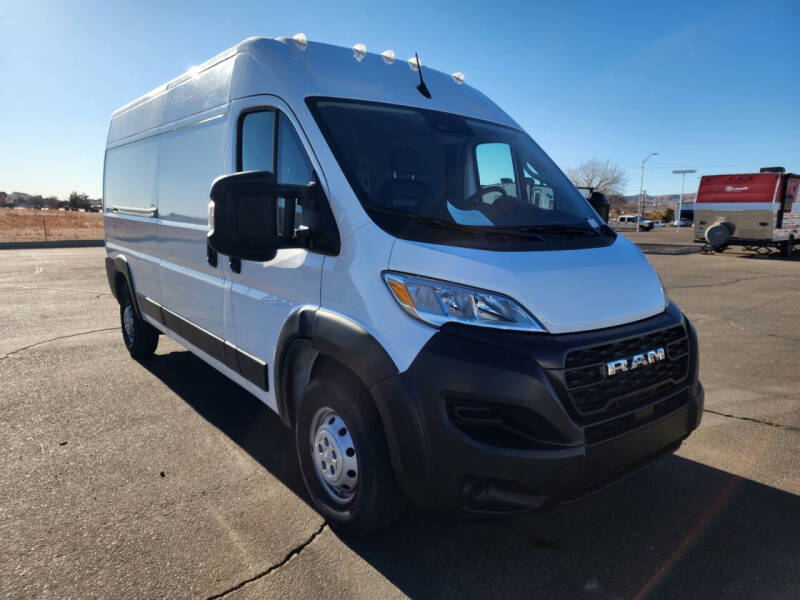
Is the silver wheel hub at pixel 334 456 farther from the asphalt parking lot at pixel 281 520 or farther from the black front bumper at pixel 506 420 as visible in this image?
the black front bumper at pixel 506 420

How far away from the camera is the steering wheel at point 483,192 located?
288 cm

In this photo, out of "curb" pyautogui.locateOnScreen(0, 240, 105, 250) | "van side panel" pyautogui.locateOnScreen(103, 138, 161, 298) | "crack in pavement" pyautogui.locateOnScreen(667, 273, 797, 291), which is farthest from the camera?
"curb" pyautogui.locateOnScreen(0, 240, 105, 250)

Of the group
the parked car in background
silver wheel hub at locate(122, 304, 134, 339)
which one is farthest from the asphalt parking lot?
the parked car in background

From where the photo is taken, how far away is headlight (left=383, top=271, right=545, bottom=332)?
218 cm

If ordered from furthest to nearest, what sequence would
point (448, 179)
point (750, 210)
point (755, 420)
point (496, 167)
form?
point (750, 210) < point (755, 420) < point (496, 167) < point (448, 179)

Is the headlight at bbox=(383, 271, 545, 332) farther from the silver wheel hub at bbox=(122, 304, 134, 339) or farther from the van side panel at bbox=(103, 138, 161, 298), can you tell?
the silver wheel hub at bbox=(122, 304, 134, 339)

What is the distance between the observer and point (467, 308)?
2197 mm

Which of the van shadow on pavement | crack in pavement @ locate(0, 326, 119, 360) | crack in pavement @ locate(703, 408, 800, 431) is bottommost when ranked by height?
crack in pavement @ locate(0, 326, 119, 360)

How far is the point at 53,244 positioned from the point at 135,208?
2079 cm

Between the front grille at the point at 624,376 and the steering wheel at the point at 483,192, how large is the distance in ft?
3.49

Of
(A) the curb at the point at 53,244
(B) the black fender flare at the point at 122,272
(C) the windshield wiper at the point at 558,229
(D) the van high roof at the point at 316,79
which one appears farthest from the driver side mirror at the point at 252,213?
(A) the curb at the point at 53,244

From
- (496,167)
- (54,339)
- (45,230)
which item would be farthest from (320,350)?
(45,230)

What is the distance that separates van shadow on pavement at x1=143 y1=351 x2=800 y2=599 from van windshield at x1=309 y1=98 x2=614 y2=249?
4.21ft

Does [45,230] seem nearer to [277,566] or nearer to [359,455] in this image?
[277,566]
